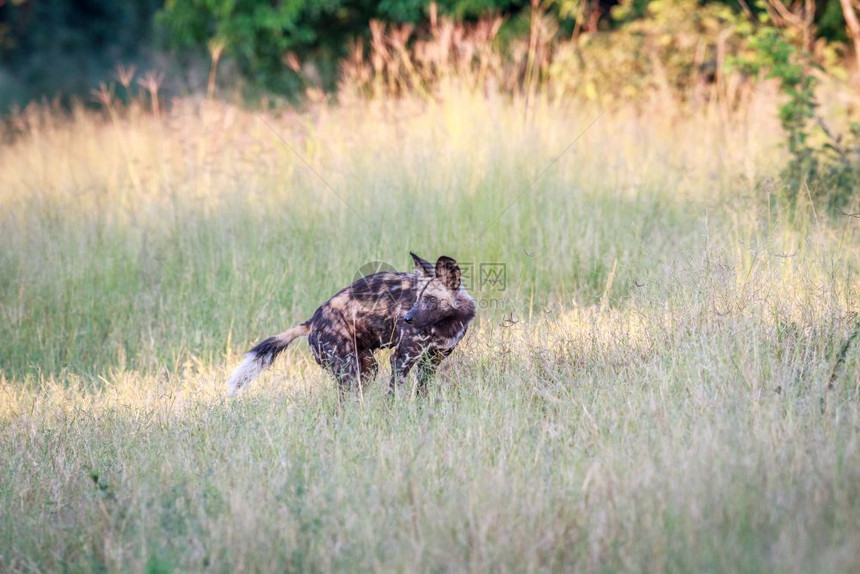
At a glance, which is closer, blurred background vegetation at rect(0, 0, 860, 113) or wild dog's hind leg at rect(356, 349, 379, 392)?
wild dog's hind leg at rect(356, 349, 379, 392)

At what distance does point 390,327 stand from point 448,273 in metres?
0.56

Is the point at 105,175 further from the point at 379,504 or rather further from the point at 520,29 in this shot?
the point at 379,504

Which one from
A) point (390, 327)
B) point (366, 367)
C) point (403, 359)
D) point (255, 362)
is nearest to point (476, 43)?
point (390, 327)

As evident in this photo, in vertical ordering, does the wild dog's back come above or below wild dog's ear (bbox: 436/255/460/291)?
below

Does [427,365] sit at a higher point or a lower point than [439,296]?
lower

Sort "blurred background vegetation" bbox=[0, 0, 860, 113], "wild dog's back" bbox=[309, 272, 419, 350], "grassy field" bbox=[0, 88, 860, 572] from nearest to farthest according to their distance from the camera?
"grassy field" bbox=[0, 88, 860, 572] → "wild dog's back" bbox=[309, 272, 419, 350] → "blurred background vegetation" bbox=[0, 0, 860, 113]

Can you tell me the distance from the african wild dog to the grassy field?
250mm

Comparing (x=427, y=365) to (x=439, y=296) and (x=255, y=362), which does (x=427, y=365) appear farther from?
(x=255, y=362)

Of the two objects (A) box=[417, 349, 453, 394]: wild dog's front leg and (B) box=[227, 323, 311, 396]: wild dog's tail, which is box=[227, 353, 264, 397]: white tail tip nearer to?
(B) box=[227, 323, 311, 396]: wild dog's tail

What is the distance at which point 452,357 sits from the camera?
604cm

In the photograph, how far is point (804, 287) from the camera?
563 cm

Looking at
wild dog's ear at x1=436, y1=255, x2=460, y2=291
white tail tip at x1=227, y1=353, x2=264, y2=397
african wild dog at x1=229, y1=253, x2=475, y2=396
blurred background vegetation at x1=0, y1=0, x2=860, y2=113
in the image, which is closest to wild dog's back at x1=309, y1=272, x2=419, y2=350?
african wild dog at x1=229, y1=253, x2=475, y2=396

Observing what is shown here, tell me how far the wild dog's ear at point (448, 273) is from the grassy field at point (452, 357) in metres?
0.55

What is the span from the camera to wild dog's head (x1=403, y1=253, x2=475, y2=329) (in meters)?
5.50
